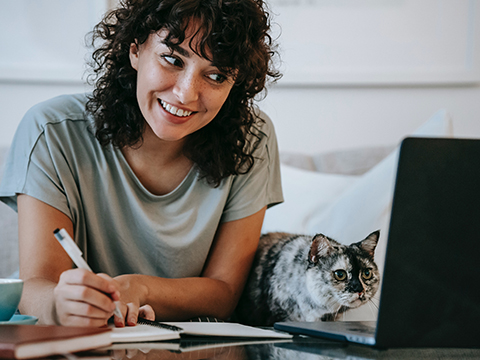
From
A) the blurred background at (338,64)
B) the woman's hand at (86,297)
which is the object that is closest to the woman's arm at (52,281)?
the woman's hand at (86,297)

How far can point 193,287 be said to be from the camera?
43.1 inches

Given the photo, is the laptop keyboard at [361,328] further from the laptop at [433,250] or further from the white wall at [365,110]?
the white wall at [365,110]

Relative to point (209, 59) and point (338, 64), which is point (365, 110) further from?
point (209, 59)

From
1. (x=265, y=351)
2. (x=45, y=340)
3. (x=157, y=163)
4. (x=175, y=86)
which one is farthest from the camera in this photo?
(x=157, y=163)

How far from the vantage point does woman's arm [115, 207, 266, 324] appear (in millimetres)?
960

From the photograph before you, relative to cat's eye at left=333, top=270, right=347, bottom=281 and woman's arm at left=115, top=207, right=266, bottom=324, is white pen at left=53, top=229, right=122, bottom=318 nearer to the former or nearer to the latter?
woman's arm at left=115, top=207, right=266, bottom=324

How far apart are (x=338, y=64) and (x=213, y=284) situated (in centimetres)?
126

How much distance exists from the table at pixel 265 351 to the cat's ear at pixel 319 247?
241 mm

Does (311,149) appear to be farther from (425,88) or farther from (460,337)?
(460,337)

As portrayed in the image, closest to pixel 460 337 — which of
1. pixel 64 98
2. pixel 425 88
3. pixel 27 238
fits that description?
pixel 27 238

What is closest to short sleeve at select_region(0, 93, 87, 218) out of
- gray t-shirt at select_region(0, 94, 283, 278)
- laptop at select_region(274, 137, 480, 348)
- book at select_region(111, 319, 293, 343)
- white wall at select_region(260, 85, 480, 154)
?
gray t-shirt at select_region(0, 94, 283, 278)

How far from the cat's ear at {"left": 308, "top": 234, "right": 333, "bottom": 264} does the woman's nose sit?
413mm

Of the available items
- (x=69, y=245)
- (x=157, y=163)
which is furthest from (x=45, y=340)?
(x=157, y=163)

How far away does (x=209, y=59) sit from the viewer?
101 cm
